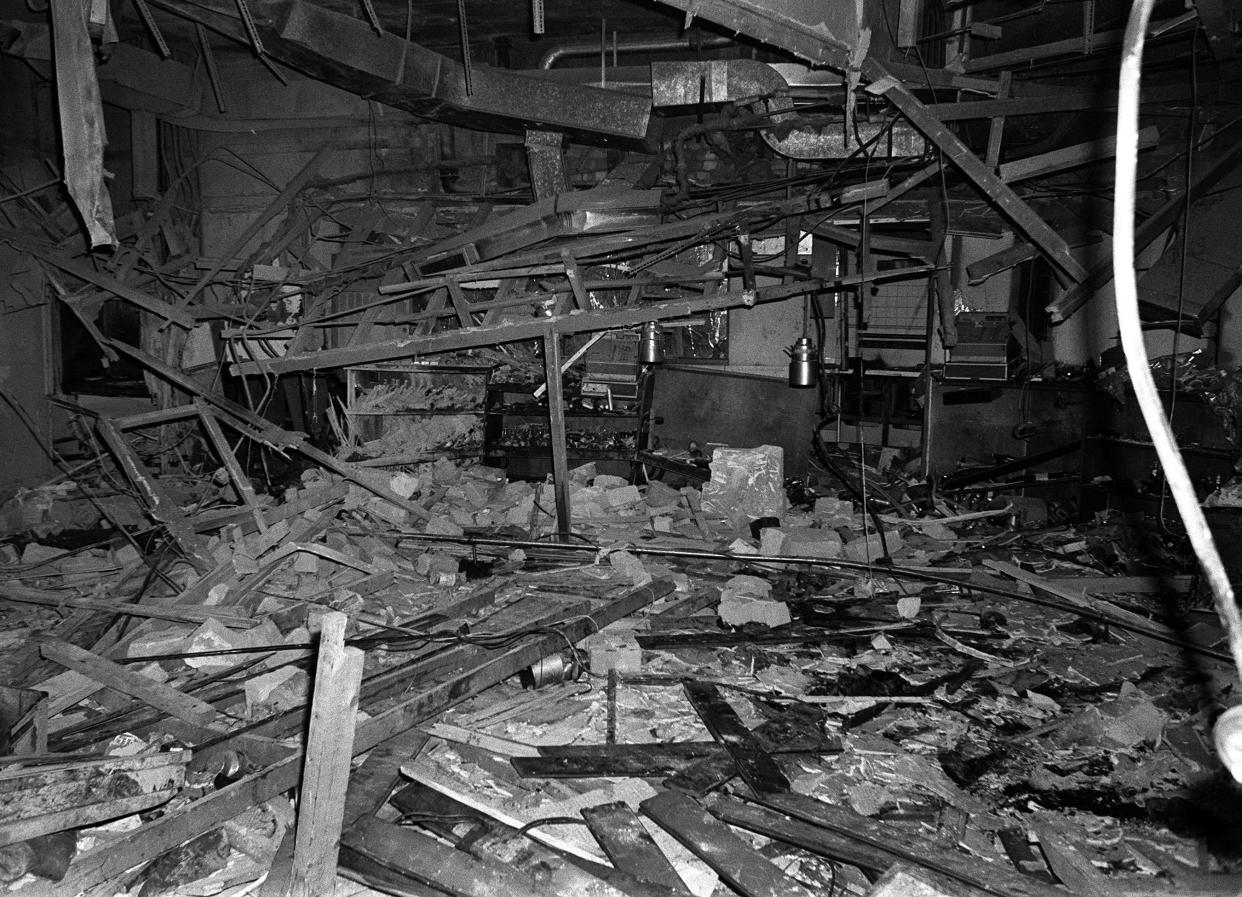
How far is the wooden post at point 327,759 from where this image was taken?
102 inches

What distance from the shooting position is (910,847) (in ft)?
10.9

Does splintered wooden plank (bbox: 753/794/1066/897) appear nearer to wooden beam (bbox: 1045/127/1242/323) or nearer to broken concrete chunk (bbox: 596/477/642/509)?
wooden beam (bbox: 1045/127/1242/323)

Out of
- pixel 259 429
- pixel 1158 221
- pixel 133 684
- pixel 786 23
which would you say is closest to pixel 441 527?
pixel 259 429

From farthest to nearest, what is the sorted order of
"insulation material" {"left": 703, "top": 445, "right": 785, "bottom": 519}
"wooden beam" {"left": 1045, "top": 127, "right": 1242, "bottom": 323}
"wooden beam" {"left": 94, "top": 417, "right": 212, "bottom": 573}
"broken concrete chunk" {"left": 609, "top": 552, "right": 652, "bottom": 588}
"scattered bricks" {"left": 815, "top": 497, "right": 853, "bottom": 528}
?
"insulation material" {"left": 703, "top": 445, "right": 785, "bottom": 519} → "scattered bricks" {"left": 815, "top": 497, "right": 853, "bottom": 528} → "broken concrete chunk" {"left": 609, "top": 552, "right": 652, "bottom": 588} → "wooden beam" {"left": 94, "top": 417, "right": 212, "bottom": 573} → "wooden beam" {"left": 1045, "top": 127, "right": 1242, "bottom": 323}

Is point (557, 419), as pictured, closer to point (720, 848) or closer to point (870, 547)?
point (870, 547)

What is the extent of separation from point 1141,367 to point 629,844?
2937 mm

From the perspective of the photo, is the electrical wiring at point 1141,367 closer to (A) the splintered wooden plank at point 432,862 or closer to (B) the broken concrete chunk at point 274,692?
(A) the splintered wooden plank at point 432,862

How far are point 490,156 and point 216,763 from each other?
8374 mm

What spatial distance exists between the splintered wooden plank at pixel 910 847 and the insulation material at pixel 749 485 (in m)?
5.31

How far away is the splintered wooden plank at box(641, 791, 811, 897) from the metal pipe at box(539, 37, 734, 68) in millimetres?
8086

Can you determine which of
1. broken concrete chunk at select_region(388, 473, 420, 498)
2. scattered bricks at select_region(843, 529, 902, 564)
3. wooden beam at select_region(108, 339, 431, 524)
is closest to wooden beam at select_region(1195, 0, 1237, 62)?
scattered bricks at select_region(843, 529, 902, 564)

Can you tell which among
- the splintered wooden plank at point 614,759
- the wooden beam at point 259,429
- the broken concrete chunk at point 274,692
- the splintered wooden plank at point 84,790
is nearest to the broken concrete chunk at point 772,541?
the splintered wooden plank at point 614,759

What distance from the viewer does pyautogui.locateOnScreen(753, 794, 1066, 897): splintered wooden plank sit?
309cm

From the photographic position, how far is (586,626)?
5488 millimetres
